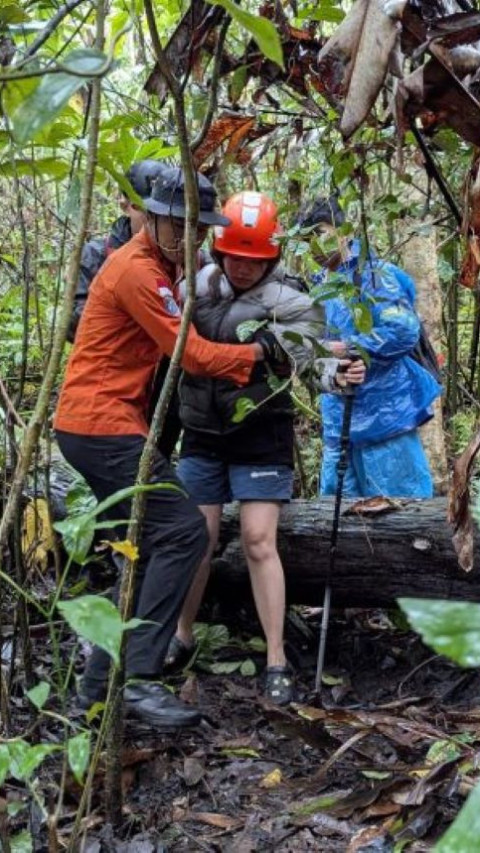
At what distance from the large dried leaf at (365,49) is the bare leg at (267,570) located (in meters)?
Result: 2.53

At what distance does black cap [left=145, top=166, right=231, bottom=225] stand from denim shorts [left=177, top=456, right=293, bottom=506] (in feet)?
3.76

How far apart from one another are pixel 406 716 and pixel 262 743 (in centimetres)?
55

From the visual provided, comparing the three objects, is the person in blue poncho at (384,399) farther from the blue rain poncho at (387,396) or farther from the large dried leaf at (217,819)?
the large dried leaf at (217,819)

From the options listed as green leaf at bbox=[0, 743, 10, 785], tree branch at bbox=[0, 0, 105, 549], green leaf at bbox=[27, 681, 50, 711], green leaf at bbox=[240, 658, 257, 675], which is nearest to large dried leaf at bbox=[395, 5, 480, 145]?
tree branch at bbox=[0, 0, 105, 549]

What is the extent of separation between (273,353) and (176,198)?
33.8 inches

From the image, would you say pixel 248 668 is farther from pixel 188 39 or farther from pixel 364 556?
pixel 188 39

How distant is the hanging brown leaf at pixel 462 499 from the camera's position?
7.27 ft

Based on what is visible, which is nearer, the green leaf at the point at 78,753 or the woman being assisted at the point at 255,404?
the green leaf at the point at 78,753

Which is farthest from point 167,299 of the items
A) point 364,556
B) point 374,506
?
point 364,556

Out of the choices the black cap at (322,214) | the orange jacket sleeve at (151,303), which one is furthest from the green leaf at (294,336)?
the black cap at (322,214)

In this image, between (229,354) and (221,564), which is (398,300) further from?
(221,564)

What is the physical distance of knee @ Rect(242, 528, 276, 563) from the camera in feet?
13.7

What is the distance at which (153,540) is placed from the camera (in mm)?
3699

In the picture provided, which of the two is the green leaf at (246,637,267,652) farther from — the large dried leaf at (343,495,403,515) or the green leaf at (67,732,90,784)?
the green leaf at (67,732,90,784)
